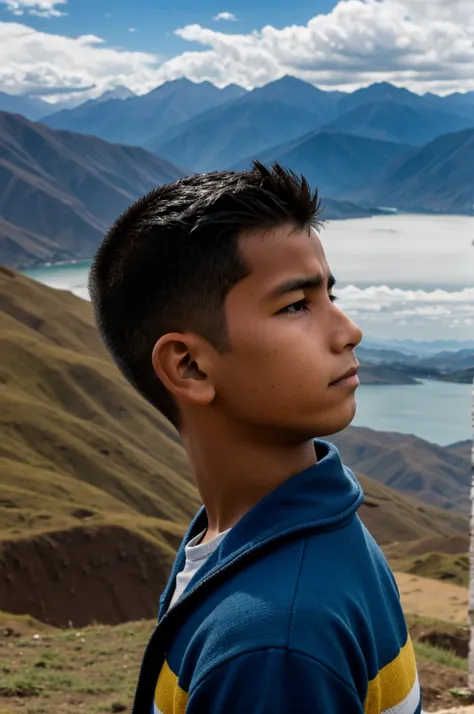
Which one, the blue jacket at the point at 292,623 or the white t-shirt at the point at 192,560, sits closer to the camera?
the blue jacket at the point at 292,623

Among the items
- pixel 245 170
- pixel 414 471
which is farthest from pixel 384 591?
pixel 414 471

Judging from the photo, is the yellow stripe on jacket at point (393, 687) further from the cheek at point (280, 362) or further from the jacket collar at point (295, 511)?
the cheek at point (280, 362)

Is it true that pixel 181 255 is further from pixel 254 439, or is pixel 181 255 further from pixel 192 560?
pixel 192 560

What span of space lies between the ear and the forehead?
0.61ft

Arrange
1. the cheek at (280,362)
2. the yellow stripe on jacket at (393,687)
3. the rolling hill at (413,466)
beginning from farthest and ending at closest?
the rolling hill at (413,466) < the cheek at (280,362) < the yellow stripe on jacket at (393,687)

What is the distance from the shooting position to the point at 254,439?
2.02 m

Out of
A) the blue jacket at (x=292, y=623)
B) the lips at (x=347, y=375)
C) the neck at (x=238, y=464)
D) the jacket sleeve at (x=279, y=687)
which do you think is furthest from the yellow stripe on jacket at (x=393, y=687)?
the lips at (x=347, y=375)

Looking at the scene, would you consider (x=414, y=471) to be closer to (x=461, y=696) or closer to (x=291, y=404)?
(x=461, y=696)

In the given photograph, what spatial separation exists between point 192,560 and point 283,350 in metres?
0.56

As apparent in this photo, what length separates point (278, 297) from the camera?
1925 millimetres

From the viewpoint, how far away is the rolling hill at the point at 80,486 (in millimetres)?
40188

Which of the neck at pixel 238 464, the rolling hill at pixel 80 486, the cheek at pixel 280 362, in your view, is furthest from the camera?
the rolling hill at pixel 80 486

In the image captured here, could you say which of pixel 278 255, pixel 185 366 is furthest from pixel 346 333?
pixel 185 366

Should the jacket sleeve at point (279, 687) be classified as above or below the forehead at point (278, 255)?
below
